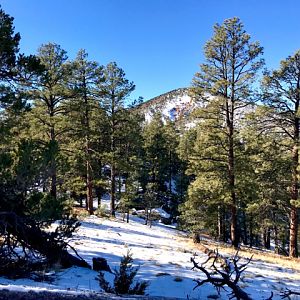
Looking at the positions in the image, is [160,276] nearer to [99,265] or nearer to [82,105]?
[99,265]

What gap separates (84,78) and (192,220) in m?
11.9

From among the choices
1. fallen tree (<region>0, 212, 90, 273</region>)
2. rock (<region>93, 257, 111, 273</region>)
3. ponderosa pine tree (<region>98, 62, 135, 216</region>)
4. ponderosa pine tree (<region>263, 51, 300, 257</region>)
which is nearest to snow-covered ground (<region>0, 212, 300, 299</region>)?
rock (<region>93, 257, 111, 273</region>)

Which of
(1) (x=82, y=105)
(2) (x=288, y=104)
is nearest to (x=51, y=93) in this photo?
(1) (x=82, y=105)

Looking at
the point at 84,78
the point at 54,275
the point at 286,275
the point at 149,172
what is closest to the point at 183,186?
the point at 149,172

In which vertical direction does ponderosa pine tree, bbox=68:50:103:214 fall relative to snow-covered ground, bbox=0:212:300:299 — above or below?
above

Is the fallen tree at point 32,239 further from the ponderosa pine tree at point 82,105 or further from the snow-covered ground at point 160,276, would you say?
the ponderosa pine tree at point 82,105

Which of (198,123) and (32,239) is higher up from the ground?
(198,123)

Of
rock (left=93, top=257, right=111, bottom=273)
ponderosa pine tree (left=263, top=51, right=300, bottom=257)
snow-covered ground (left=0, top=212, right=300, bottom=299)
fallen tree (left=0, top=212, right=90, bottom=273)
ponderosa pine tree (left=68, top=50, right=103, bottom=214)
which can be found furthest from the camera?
ponderosa pine tree (left=68, top=50, right=103, bottom=214)

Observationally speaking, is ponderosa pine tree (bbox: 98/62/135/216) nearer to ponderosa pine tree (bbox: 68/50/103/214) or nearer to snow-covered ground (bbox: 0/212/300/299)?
ponderosa pine tree (bbox: 68/50/103/214)

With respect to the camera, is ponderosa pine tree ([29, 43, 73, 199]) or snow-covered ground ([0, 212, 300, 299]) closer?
snow-covered ground ([0, 212, 300, 299])

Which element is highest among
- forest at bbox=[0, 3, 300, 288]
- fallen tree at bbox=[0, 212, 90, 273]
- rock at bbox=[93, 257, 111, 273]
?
forest at bbox=[0, 3, 300, 288]

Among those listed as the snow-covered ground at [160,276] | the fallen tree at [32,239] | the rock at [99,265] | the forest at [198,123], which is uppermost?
the forest at [198,123]

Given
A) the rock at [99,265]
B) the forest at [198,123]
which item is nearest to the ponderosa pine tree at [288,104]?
the forest at [198,123]

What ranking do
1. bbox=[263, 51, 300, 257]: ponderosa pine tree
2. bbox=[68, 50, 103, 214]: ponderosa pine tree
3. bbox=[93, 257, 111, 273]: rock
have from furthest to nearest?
bbox=[68, 50, 103, 214]: ponderosa pine tree
bbox=[263, 51, 300, 257]: ponderosa pine tree
bbox=[93, 257, 111, 273]: rock
